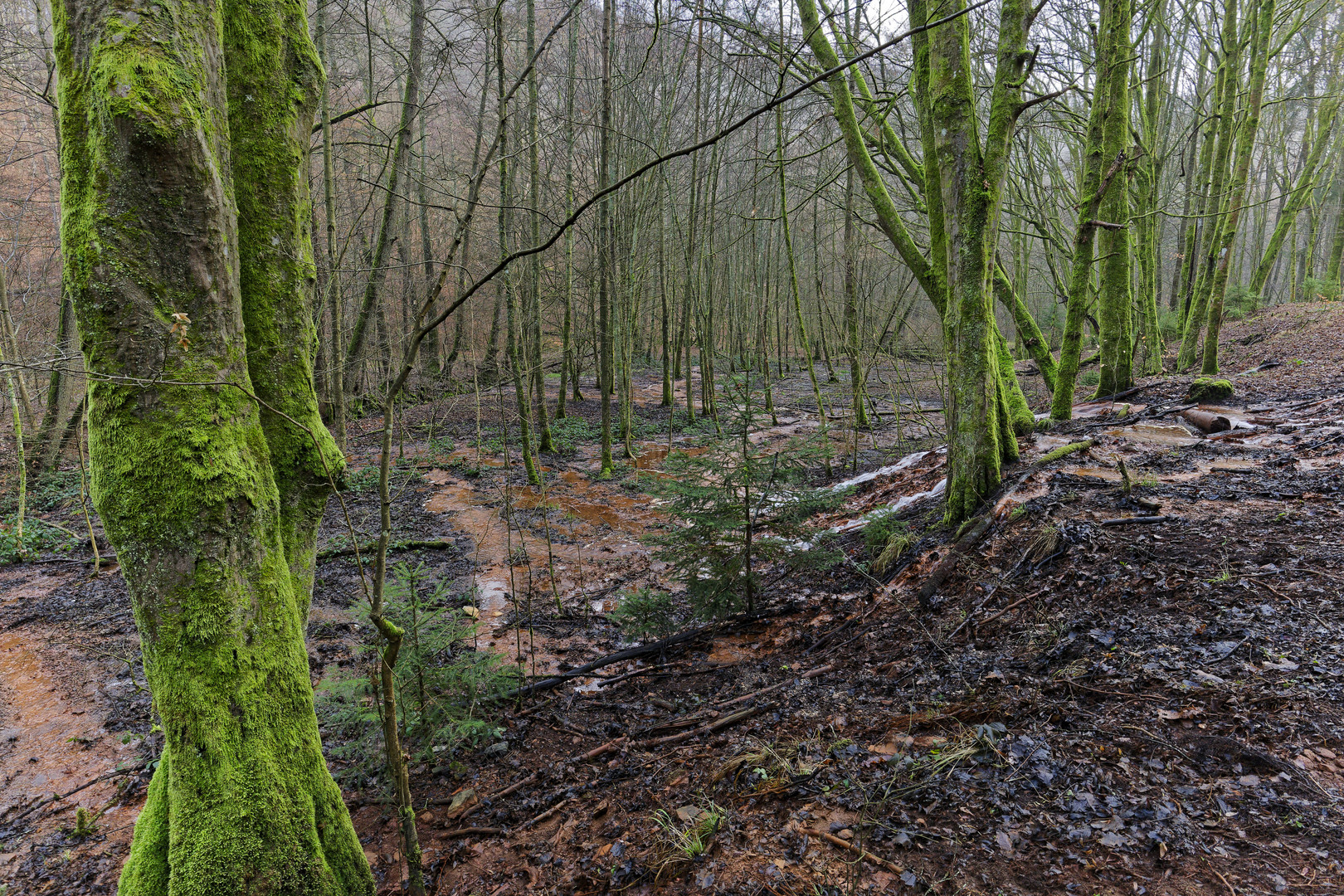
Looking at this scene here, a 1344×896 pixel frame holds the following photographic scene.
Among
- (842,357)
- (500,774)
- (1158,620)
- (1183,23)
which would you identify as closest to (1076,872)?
(1158,620)

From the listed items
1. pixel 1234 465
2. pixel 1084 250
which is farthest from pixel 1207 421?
pixel 1084 250

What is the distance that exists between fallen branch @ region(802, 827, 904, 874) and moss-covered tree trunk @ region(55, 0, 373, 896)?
1.75 m

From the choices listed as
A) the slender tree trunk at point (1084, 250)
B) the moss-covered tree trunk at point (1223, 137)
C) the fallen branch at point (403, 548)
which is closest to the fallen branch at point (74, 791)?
the fallen branch at point (403, 548)

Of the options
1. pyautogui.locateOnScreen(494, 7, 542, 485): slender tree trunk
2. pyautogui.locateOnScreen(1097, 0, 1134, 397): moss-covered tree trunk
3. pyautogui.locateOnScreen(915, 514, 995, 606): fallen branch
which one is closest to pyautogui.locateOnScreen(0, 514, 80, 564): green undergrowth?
pyautogui.locateOnScreen(494, 7, 542, 485): slender tree trunk

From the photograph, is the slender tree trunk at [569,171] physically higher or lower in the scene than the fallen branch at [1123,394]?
higher

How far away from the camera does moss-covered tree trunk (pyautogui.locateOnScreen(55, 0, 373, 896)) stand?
1937 millimetres

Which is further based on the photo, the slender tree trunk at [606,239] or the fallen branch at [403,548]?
the slender tree trunk at [606,239]

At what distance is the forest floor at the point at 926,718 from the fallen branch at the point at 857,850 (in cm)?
2

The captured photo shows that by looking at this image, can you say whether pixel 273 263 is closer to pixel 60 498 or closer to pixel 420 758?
pixel 420 758

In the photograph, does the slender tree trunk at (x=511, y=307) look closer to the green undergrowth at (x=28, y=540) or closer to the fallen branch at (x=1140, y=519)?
the fallen branch at (x=1140, y=519)

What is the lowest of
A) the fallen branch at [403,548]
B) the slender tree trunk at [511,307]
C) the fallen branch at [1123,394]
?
the fallen branch at [403,548]

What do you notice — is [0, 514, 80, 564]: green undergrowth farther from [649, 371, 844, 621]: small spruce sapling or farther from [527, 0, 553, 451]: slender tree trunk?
[649, 371, 844, 621]: small spruce sapling

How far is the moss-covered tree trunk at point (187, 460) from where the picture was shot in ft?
6.35

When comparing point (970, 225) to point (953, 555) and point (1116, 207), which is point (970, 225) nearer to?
point (953, 555)
